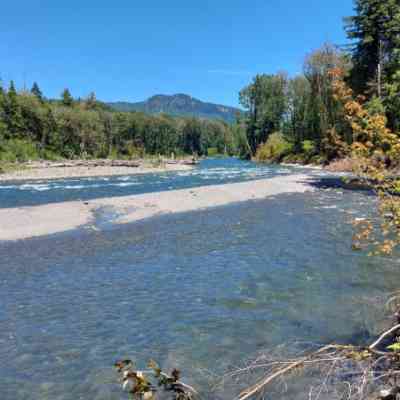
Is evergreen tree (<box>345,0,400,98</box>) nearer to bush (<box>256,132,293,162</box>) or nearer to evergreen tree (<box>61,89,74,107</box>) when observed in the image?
Answer: bush (<box>256,132,293,162</box>)

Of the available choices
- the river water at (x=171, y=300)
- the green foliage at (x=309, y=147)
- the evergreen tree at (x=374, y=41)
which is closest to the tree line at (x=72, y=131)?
the green foliage at (x=309, y=147)

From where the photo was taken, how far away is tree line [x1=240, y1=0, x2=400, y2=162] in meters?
28.7

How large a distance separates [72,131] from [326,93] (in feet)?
180

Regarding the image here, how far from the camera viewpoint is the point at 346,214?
58.0ft

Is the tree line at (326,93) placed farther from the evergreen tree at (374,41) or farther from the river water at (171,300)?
the river water at (171,300)

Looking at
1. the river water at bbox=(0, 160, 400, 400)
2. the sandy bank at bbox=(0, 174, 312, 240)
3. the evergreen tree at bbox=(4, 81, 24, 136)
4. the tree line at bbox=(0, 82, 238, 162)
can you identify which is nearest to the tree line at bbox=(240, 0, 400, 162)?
the river water at bbox=(0, 160, 400, 400)

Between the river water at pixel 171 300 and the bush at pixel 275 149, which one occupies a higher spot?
the bush at pixel 275 149

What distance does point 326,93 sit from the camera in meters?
55.1

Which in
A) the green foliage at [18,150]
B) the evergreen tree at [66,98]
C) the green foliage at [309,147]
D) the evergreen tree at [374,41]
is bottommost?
the green foliage at [309,147]

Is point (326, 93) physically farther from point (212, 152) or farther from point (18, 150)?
point (212, 152)

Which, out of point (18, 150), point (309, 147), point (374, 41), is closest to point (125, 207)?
point (374, 41)

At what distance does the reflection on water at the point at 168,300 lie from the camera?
576cm

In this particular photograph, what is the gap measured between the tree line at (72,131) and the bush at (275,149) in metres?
34.3

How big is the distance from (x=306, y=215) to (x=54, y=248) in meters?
11.5
